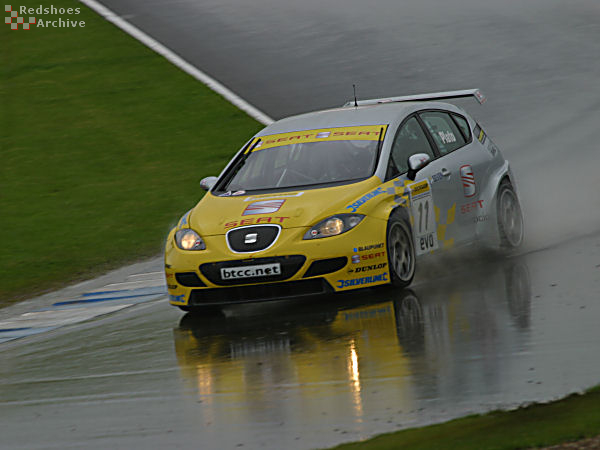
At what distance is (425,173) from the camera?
9695 mm

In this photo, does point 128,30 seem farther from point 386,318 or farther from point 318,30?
point 386,318

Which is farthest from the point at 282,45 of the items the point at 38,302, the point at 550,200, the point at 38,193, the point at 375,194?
the point at 375,194

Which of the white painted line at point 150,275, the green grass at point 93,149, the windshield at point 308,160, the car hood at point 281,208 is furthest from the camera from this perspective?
the green grass at point 93,149

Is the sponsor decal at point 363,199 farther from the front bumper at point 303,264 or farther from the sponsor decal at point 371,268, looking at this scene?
the sponsor decal at point 371,268

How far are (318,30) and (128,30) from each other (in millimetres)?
4495

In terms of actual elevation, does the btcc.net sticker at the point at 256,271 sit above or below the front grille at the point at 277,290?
above

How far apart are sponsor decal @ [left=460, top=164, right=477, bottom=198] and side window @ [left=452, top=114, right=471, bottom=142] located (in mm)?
597

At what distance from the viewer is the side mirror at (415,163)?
940cm

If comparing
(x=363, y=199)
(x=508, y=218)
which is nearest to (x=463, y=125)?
(x=508, y=218)

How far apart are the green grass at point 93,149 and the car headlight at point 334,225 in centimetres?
393

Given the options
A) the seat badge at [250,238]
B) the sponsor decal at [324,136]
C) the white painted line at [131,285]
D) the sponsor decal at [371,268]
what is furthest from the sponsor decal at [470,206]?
the white painted line at [131,285]

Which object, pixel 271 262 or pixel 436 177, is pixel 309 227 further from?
pixel 436 177

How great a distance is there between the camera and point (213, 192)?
9.91 metres

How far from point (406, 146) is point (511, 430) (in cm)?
522
